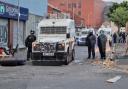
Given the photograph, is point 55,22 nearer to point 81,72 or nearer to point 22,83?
point 81,72

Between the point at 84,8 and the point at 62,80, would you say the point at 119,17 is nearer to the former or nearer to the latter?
the point at 84,8

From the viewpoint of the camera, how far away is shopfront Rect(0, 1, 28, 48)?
42844mm

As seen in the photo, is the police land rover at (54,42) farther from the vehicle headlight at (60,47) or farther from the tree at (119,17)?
the tree at (119,17)

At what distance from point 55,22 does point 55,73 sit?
881 centimetres

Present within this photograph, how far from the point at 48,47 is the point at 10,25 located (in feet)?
60.7

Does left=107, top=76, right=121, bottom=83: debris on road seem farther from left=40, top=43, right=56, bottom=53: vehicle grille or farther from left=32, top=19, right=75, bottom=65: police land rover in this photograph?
left=40, top=43, right=56, bottom=53: vehicle grille

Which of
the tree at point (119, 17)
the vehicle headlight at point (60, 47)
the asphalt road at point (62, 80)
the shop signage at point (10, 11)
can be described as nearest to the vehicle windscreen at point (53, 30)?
the vehicle headlight at point (60, 47)

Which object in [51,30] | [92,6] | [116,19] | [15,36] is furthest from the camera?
[92,6]

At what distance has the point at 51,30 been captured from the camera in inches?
1175

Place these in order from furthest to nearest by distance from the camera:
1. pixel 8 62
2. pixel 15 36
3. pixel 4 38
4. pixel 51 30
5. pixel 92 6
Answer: pixel 92 6
pixel 15 36
pixel 4 38
pixel 51 30
pixel 8 62

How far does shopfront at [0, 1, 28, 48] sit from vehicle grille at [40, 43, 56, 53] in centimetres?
Answer: 1356

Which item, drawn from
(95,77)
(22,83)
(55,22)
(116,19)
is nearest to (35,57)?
(55,22)

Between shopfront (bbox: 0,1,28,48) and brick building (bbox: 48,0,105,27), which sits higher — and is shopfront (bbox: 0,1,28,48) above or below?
below

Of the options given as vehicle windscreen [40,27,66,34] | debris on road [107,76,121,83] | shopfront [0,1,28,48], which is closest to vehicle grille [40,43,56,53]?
vehicle windscreen [40,27,66,34]
